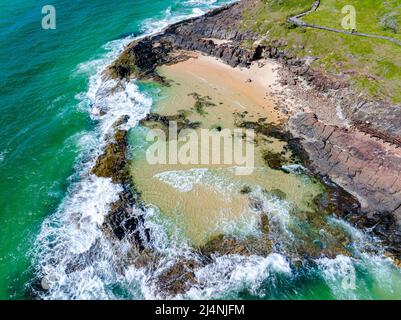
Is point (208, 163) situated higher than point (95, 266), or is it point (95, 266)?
point (208, 163)

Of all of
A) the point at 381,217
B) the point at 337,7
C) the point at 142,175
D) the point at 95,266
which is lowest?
the point at 95,266

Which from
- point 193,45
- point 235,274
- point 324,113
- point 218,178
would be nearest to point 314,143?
point 324,113

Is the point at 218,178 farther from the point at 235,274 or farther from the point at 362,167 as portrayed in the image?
the point at 362,167

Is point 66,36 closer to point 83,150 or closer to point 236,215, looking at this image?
point 83,150

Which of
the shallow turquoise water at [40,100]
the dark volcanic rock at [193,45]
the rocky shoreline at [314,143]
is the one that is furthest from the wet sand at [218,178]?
the shallow turquoise water at [40,100]

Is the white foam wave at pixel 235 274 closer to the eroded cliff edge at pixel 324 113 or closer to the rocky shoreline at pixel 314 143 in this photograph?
the rocky shoreline at pixel 314 143
